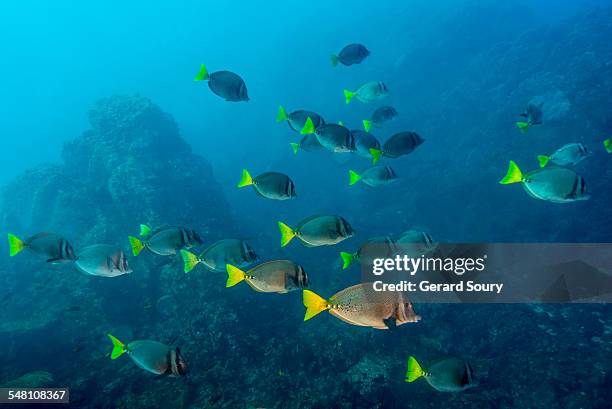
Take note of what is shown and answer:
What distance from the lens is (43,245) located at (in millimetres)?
4336

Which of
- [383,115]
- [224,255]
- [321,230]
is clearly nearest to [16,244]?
[224,255]

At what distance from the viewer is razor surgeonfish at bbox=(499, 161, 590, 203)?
12.6 feet

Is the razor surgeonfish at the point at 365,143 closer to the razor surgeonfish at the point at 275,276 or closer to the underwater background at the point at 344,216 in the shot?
the razor surgeonfish at the point at 275,276

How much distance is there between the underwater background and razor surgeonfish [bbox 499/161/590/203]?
4026 millimetres

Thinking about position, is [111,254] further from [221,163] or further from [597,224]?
[221,163]

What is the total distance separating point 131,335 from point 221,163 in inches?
1013

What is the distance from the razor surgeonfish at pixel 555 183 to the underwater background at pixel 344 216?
403cm

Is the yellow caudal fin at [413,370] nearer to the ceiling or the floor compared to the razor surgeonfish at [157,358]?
nearer to the floor

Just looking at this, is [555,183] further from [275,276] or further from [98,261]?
[98,261]

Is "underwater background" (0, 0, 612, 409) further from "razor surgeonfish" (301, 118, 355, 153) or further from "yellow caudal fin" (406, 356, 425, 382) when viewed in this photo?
"razor surgeonfish" (301, 118, 355, 153)

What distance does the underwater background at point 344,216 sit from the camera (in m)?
6.55

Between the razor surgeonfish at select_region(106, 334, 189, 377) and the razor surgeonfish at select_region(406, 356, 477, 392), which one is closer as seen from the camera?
the razor surgeonfish at select_region(406, 356, 477, 392)

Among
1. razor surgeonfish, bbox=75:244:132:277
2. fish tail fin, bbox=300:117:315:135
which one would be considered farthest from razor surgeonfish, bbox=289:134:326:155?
razor surgeonfish, bbox=75:244:132:277

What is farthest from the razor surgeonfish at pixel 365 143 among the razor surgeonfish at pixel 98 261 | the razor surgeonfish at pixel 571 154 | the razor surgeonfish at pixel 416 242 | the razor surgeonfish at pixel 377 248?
the razor surgeonfish at pixel 98 261
